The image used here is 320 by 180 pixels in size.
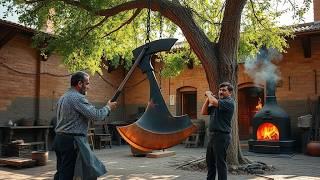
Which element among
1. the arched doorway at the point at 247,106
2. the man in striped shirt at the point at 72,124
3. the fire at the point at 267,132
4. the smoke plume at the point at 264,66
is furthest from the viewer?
the arched doorway at the point at 247,106

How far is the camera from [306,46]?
13.5m

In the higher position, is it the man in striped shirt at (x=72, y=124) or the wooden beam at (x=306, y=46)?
the wooden beam at (x=306, y=46)

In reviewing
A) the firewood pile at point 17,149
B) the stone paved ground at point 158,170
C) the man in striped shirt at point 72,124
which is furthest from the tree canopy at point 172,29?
the man in striped shirt at point 72,124

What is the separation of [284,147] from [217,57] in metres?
5.02

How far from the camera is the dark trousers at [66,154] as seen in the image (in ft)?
15.6

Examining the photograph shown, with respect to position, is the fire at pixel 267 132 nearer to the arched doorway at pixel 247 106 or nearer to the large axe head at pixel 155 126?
the arched doorway at pixel 247 106

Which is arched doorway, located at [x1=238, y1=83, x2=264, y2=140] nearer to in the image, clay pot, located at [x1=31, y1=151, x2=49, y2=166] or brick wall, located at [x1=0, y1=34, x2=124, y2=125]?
brick wall, located at [x1=0, y1=34, x2=124, y2=125]

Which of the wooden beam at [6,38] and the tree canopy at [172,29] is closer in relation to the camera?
the tree canopy at [172,29]

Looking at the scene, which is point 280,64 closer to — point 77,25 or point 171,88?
point 171,88

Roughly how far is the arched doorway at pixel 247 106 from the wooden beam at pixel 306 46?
259 centimetres

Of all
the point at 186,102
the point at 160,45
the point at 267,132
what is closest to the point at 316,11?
the point at 186,102

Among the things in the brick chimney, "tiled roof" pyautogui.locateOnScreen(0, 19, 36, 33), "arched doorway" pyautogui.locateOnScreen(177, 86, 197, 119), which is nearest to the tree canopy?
"tiled roof" pyautogui.locateOnScreen(0, 19, 36, 33)

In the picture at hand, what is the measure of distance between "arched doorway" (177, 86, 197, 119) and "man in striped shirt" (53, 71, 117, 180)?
12.5m

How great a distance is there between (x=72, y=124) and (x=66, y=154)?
0.38 meters
